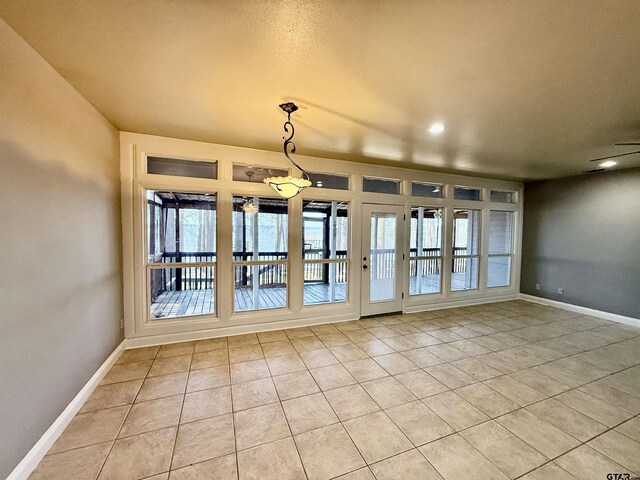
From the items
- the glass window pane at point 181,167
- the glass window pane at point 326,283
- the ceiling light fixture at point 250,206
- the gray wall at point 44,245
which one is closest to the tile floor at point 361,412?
the gray wall at point 44,245

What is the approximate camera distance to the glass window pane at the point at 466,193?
5379 mm

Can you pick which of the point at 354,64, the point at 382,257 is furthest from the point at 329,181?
the point at 354,64

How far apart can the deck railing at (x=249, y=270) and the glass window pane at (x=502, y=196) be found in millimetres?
Result: 2539

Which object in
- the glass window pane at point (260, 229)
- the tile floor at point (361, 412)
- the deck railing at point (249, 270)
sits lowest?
the tile floor at point (361, 412)

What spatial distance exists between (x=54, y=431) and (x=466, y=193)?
658cm

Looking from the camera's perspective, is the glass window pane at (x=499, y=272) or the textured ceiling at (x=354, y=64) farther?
the glass window pane at (x=499, y=272)

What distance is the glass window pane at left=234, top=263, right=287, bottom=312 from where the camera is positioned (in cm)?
392

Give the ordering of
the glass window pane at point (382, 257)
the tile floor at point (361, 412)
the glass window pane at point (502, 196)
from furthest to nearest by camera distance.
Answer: the glass window pane at point (502, 196), the glass window pane at point (382, 257), the tile floor at point (361, 412)

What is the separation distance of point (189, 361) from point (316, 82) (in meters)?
3.15

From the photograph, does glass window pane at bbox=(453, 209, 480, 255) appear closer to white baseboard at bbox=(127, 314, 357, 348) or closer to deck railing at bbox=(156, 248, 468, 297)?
deck railing at bbox=(156, 248, 468, 297)

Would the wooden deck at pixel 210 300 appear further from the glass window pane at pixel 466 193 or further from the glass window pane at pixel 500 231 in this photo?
the glass window pane at pixel 500 231

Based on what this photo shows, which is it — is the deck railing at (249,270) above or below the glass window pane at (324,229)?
below

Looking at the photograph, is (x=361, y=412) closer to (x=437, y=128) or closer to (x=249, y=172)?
(x=437, y=128)

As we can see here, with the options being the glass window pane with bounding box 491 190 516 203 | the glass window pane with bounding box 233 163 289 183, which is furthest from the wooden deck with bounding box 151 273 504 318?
the glass window pane with bounding box 491 190 516 203
